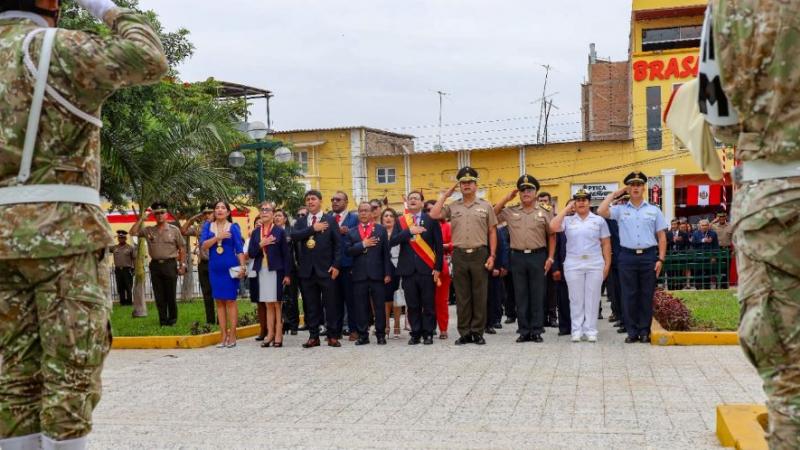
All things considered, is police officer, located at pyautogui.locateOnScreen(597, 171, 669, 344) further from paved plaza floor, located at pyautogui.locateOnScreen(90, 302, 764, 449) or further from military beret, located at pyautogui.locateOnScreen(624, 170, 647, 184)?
paved plaza floor, located at pyautogui.locateOnScreen(90, 302, 764, 449)

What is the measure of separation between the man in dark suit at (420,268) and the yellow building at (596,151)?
83.3 ft

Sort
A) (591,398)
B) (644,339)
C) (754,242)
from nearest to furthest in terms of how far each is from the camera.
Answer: (754,242)
(591,398)
(644,339)

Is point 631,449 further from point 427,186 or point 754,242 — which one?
point 427,186

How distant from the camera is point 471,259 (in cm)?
1238

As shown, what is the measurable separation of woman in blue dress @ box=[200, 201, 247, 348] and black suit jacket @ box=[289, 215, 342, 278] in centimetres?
80

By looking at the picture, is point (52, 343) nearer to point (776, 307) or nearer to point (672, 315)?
point (776, 307)

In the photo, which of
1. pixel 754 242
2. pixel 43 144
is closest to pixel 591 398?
pixel 754 242

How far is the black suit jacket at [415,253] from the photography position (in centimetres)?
1272

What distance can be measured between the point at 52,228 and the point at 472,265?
29.9 ft

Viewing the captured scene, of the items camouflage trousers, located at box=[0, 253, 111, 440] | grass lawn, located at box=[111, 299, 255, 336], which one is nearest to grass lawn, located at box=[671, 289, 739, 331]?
grass lawn, located at box=[111, 299, 255, 336]

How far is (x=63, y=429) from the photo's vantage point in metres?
3.55

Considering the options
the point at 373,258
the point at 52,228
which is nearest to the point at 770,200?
the point at 52,228

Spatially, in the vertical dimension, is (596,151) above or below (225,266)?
above

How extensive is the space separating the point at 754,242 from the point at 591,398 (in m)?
4.50
